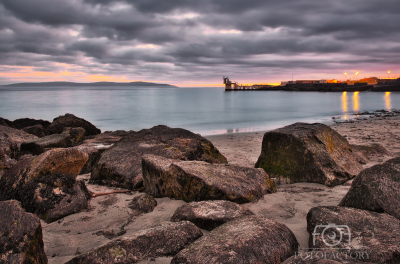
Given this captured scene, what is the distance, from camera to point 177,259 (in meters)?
2.04

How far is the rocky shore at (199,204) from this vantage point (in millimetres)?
2227

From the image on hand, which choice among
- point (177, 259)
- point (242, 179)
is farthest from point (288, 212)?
point (177, 259)

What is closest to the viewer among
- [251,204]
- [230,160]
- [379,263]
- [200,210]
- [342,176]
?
[379,263]

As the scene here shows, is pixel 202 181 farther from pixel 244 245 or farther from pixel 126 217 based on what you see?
pixel 244 245

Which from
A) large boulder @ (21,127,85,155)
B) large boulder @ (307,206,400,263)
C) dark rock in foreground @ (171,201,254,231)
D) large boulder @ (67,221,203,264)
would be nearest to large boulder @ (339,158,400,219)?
large boulder @ (307,206,400,263)

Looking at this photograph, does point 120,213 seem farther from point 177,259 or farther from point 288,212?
point 288,212

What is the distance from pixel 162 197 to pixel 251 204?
1273 millimetres

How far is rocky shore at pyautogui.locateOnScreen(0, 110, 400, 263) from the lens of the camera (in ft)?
7.30

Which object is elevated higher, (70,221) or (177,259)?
(177,259)

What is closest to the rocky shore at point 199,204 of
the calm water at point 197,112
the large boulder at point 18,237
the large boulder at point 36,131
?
the large boulder at point 18,237

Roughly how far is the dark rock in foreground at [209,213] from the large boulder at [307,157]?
7.49 feet

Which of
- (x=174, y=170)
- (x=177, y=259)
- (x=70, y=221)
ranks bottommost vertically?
(x=70, y=221)

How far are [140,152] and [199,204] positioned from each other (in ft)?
8.36

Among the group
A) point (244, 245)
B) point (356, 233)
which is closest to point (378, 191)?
point (356, 233)
